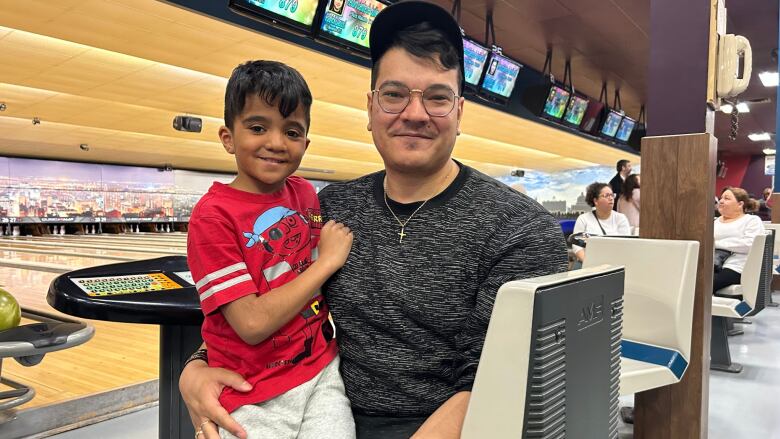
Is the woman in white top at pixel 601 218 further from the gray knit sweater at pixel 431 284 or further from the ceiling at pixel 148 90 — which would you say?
the gray knit sweater at pixel 431 284

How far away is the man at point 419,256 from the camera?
37.3 inches

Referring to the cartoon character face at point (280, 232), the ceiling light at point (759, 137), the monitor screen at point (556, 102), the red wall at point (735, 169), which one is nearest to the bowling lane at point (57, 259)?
the monitor screen at point (556, 102)

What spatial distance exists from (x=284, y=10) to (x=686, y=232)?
264 cm

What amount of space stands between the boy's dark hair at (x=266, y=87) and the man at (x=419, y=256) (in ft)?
0.51

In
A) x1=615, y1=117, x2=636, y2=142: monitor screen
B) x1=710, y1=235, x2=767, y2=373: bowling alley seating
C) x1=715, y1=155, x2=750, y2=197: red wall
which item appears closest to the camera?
x1=710, y1=235, x2=767, y2=373: bowling alley seating

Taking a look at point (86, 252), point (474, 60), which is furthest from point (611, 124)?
point (86, 252)

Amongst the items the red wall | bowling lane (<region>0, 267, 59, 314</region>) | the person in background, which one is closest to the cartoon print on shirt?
bowling lane (<region>0, 267, 59, 314</region>)

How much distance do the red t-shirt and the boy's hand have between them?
53 mm

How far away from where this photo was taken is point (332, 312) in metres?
1.09

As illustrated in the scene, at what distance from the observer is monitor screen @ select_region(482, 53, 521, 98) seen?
5.82 metres

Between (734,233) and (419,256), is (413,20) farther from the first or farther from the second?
(734,233)

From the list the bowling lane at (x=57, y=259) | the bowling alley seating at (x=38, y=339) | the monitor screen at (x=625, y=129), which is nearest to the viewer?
the bowling alley seating at (x=38, y=339)

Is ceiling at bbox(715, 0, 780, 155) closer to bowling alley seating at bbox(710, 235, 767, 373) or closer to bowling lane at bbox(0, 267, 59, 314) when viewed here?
bowling alley seating at bbox(710, 235, 767, 373)

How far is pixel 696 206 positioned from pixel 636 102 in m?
8.98
